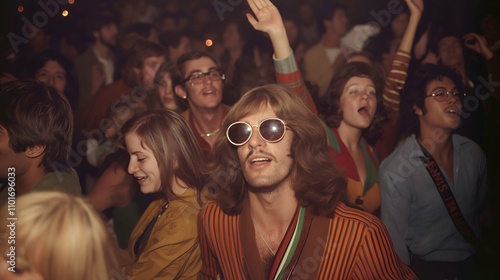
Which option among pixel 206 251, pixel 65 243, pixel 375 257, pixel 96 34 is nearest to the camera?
pixel 65 243

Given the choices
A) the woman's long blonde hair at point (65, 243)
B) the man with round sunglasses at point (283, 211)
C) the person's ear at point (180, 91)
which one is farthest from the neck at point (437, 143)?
the woman's long blonde hair at point (65, 243)

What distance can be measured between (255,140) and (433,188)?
1.21 metres

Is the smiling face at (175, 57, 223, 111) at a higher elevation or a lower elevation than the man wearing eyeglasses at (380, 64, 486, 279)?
higher

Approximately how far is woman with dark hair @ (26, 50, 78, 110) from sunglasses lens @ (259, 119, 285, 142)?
4.62 ft

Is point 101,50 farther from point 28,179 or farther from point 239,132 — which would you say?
point 239,132

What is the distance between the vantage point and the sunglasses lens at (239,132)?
7.20 feet

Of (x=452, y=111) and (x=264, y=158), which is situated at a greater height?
(x=452, y=111)

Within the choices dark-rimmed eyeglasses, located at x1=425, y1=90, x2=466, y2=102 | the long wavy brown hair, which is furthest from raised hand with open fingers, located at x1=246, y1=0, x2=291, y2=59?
dark-rimmed eyeglasses, located at x1=425, y1=90, x2=466, y2=102

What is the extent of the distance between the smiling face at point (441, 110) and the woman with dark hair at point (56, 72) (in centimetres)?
220

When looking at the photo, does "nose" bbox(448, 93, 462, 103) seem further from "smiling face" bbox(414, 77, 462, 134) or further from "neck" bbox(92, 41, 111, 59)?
"neck" bbox(92, 41, 111, 59)

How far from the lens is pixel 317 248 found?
86.0 inches

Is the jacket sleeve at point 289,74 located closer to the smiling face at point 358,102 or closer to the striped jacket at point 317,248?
the smiling face at point 358,102

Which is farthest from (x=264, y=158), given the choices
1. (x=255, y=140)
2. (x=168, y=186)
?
(x=168, y=186)

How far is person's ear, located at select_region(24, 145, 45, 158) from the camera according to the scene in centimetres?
246
